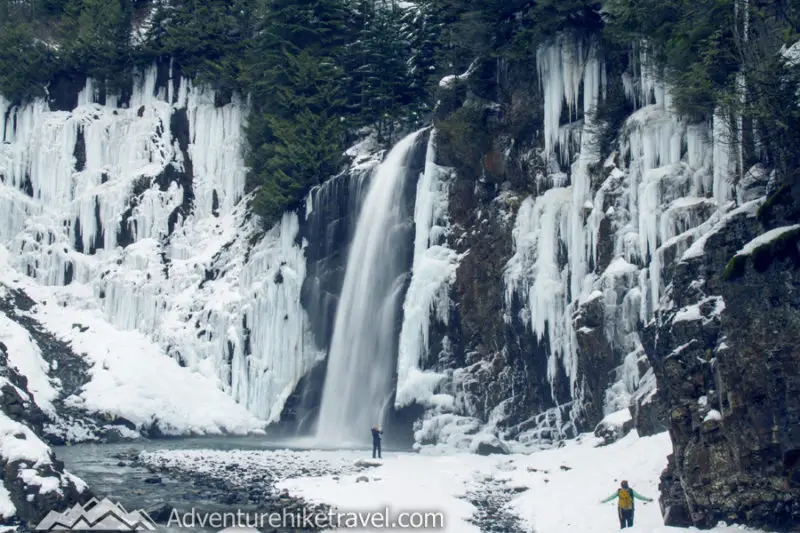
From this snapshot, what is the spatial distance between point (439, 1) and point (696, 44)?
1543 cm

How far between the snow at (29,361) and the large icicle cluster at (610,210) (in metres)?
16.0

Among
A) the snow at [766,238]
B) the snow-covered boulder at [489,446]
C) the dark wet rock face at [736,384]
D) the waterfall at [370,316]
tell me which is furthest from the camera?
the waterfall at [370,316]

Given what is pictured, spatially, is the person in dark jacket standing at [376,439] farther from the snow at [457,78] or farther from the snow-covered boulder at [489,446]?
the snow at [457,78]

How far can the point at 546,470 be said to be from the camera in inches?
733

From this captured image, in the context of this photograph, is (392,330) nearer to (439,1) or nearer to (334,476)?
(334,476)

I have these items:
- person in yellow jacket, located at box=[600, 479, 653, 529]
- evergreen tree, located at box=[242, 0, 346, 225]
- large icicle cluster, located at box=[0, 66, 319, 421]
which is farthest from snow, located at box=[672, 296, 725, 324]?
evergreen tree, located at box=[242, 0, 346, 225]

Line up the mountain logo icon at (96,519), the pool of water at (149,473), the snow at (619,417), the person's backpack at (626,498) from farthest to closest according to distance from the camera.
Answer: the snow at (619,417) < the pool of water at (149,473) < the mountain logo icon at (96,519) < the person's backpack at (626,498)

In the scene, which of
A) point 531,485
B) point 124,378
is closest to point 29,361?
point 124,378

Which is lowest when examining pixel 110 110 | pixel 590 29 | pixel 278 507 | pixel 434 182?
pixel 278 507

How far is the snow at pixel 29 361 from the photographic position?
93.6 feet

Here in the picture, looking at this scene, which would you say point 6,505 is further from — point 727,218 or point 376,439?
point 727,218

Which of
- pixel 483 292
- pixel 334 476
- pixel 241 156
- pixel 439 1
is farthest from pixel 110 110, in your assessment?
pixel 334 476

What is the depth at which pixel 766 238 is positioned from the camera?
12.2 meters

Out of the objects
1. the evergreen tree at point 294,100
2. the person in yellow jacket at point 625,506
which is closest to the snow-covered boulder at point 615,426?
the person in yellow jacket at point 625,506
